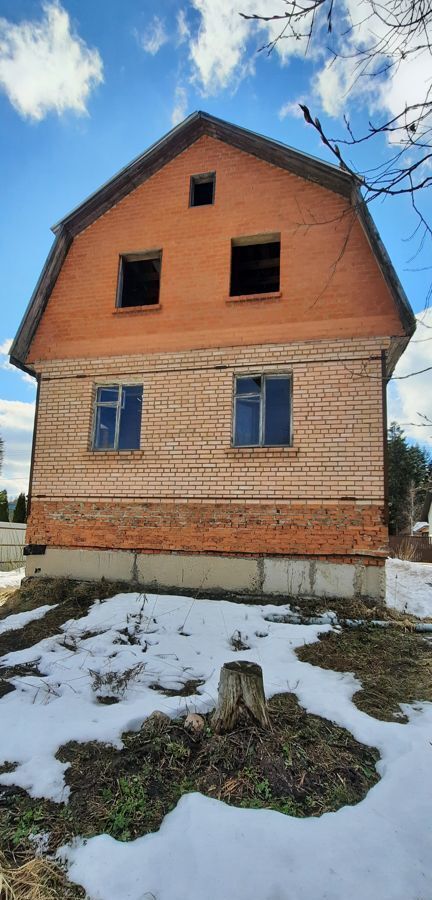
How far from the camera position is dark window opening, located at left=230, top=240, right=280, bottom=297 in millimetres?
9023

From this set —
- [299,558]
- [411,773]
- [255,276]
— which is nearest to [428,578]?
[299,558]

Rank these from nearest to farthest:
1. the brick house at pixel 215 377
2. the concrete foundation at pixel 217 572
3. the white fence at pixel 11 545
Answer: the concrete foundation at pixel 217 572, the brick house at pixel 215 377, the white fence at pixel 11 545

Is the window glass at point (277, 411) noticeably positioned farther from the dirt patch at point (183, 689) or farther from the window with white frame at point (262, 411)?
the dirt patch at point (183, 689)

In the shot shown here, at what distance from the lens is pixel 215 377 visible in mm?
8203

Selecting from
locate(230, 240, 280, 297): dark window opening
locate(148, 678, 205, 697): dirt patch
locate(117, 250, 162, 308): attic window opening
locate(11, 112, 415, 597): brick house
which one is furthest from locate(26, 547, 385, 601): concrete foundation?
locate(230, 240, 280, 297): dark window opening

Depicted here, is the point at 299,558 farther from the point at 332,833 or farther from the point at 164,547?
the point at 332,833

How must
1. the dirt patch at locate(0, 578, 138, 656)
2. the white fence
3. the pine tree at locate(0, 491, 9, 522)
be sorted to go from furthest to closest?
the pine tree at locate(0, 491, 9, 522)
the white fence
the dirt patch at locate(0, 578, 138, 656)

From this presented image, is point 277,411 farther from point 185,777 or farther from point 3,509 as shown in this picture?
point 3,509

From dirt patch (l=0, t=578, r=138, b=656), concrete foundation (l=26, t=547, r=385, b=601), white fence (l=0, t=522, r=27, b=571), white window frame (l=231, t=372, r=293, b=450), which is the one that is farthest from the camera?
white fence (l=0, t=522, r=27, b=571)

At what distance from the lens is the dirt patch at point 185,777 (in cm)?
253

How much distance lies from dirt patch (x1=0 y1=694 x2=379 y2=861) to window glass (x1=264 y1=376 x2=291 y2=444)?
491 centimetres

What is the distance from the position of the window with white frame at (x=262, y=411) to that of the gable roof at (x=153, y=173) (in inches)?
79.8

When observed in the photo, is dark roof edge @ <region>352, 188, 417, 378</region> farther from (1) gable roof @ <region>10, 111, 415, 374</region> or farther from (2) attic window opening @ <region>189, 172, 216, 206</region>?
(2) attic window opening @ <region>189, 172, 216, 206</region>

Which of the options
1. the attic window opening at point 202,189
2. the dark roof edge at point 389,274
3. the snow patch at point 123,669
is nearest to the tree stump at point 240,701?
the snow patch at point 123,669
